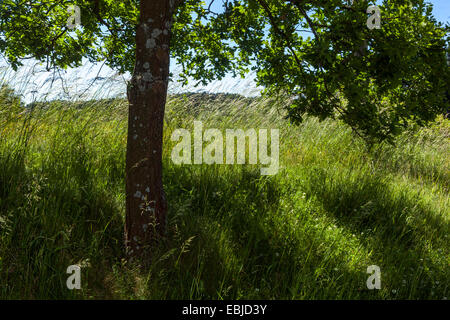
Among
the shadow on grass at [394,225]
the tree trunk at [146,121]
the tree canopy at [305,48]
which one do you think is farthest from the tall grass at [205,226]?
the tree canopy at [305,48]

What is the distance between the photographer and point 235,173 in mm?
3912

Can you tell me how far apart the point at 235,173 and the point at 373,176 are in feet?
6.71

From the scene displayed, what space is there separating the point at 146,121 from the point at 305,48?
1.54 meters

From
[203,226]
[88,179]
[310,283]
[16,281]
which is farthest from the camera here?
[88,179]

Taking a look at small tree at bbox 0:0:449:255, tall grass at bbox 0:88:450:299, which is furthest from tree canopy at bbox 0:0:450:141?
tall grass at bbox 0:88:450:299

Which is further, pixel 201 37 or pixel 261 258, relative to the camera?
pixel 201 37

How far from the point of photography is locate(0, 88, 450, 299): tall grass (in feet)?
7.14

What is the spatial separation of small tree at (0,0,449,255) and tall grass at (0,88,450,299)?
0.38 metres

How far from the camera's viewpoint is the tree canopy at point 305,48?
104 inches

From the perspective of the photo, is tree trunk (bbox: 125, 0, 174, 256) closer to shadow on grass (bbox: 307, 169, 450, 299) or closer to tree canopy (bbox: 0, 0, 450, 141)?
tree canopy (bbox: 0, 0, 450, 141)

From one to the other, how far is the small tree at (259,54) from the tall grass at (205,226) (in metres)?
0.38

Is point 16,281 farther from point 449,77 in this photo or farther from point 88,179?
point 449,77
